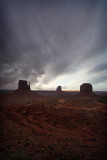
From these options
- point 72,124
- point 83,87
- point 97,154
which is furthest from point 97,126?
point 83,87

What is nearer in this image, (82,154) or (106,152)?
(82,154)

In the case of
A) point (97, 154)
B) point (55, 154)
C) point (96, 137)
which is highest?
point (55, 154)

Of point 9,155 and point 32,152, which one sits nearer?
point 9,155

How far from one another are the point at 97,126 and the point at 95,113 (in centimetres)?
257

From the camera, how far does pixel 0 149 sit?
415 cm

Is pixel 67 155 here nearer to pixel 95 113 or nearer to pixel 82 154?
pixel 82 154

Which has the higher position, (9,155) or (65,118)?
(9,155)

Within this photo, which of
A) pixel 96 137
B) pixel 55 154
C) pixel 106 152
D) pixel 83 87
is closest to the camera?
pixel 55 154

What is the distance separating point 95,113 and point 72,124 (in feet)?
14.2

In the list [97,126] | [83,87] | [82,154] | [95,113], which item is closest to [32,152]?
[82,154]

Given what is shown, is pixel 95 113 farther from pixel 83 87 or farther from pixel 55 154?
pixel 83 87

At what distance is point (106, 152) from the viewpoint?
15.2 feet

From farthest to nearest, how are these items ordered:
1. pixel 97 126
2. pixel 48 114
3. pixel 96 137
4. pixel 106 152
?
pixel 48 114
pixel 97 126
pixel 96 137
pixel 106 152

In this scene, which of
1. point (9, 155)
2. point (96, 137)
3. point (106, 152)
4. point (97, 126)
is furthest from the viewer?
point (97, 126)
